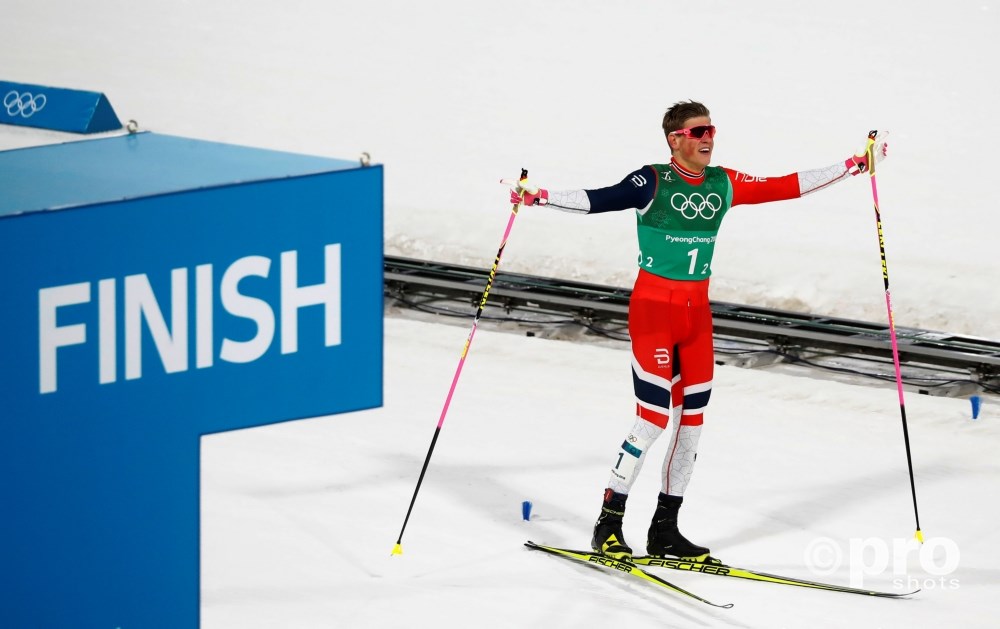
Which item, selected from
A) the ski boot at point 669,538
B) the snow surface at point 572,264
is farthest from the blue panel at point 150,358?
the ski boot at point 669,538

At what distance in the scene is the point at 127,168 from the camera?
13.2 feet

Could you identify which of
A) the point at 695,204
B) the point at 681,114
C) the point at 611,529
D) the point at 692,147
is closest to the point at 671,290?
the point at 695,204

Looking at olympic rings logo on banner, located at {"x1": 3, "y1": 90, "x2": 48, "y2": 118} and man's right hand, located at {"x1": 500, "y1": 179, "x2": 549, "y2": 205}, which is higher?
man's right hand, located at {"x1": 500, "y1": 179, "x2": 549, "y2": 205}

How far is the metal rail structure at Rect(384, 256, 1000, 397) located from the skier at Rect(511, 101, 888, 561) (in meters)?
3.78

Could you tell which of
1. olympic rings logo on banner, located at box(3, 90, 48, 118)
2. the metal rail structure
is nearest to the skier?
the metal rail structure

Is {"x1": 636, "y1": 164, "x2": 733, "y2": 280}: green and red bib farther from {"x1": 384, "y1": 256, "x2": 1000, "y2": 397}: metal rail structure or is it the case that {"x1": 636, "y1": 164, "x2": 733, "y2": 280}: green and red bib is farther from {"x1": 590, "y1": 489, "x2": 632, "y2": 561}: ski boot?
{"x1": 384, "y1": 256, "x2": 1000, "y2": 397}: metal rail structure

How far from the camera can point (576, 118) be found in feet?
60.5

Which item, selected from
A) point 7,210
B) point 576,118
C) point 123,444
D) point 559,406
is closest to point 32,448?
point 123,444

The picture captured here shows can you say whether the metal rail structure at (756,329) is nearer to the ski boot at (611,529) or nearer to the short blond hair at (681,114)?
the ski boot at (611,529)

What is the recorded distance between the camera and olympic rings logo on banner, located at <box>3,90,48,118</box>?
591 inches

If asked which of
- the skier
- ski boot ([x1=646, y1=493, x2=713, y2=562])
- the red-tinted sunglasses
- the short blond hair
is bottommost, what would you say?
ski boot ([x1=646, y1=493, x2=713, y2=562])

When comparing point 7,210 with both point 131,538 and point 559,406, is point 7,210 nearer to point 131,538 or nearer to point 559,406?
point 131,538

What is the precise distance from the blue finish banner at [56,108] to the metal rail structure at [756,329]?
3614mm

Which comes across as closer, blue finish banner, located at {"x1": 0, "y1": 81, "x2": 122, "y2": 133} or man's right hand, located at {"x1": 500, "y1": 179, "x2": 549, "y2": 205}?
man's right hand, located at {"x1": 500, "y1": 179, "x2": 549, "y2": 205}
